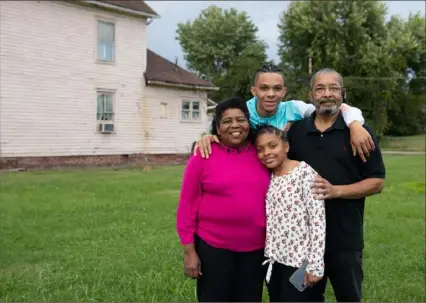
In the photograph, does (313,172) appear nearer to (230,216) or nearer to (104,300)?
(230,216)

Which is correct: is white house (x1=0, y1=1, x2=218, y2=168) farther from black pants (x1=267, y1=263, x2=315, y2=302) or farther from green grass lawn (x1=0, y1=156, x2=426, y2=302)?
black pants (x1=267, y1=263, x2=315, y2=302)

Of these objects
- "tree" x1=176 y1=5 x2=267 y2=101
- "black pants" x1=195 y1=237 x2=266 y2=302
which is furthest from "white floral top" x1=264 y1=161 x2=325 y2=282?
"tree" x1=176 y1=5 x2=267 y2=101

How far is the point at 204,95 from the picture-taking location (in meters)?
27.1

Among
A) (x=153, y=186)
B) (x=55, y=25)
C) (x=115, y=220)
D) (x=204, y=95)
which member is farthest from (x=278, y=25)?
(x=115, y=220)

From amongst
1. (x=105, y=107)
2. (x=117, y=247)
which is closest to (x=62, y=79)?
(x=105, y=107)

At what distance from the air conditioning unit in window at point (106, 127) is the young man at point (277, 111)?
19.7 meters

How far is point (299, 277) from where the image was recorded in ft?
10.8

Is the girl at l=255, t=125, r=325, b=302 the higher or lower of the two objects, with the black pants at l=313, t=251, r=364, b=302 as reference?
higher

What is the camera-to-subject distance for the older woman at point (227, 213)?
3.38 m

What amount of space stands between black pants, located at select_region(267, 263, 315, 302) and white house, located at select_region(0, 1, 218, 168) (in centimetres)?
1813

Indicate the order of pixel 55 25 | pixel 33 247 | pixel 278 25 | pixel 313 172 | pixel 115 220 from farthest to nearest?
1. pixel 278 25
2. pixel 55 25
3. pixel 115 220
4. pixel 33 247
5. pixel 313 172

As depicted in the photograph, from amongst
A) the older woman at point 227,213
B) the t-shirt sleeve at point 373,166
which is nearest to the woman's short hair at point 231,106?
the older woman at point 227,213

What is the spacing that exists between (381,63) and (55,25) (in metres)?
29.6

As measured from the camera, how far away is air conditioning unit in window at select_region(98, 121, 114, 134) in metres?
22.8
